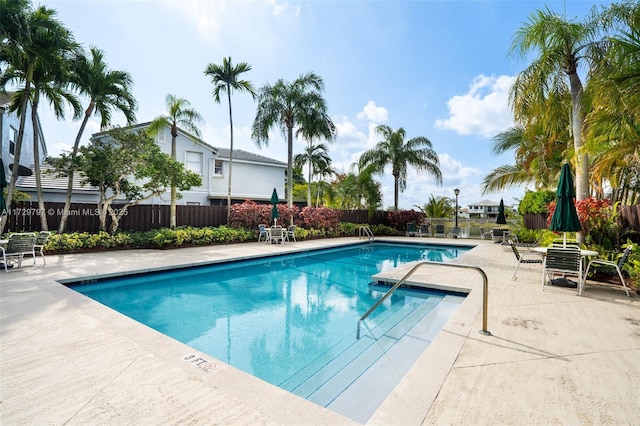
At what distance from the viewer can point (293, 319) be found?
589 centimetres

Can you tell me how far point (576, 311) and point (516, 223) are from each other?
15.6m

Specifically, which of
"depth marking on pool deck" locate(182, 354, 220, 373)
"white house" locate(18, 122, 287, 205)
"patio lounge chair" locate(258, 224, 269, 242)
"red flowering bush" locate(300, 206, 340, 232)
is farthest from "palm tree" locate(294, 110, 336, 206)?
"depth marking on pool deck" locate(182, 354, 220, 373)

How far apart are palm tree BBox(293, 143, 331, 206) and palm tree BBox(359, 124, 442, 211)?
293 centimetres

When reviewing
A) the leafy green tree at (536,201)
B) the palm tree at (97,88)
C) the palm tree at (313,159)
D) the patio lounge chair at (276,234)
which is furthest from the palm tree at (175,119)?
the leafy green tree at (536,201)

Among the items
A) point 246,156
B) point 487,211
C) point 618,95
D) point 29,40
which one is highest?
point 29,40

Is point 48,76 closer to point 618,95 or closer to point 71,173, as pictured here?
point 71,173

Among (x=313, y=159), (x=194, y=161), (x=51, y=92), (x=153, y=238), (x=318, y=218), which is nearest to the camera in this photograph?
(x=51, y=92)

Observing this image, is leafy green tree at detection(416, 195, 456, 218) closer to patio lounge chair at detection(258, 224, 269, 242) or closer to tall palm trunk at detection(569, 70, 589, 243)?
patio lounge chair at detection(258, 224, 269, 242)

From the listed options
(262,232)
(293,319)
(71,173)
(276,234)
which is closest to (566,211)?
(293,319)

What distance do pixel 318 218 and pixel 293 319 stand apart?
12.7 metres

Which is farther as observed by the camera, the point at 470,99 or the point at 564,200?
the point at 470,99

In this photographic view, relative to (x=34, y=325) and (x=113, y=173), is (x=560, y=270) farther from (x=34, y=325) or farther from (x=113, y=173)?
(x=113, y=173)

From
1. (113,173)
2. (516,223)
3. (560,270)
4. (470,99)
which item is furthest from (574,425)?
(516,223)

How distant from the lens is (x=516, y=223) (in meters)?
18.5
